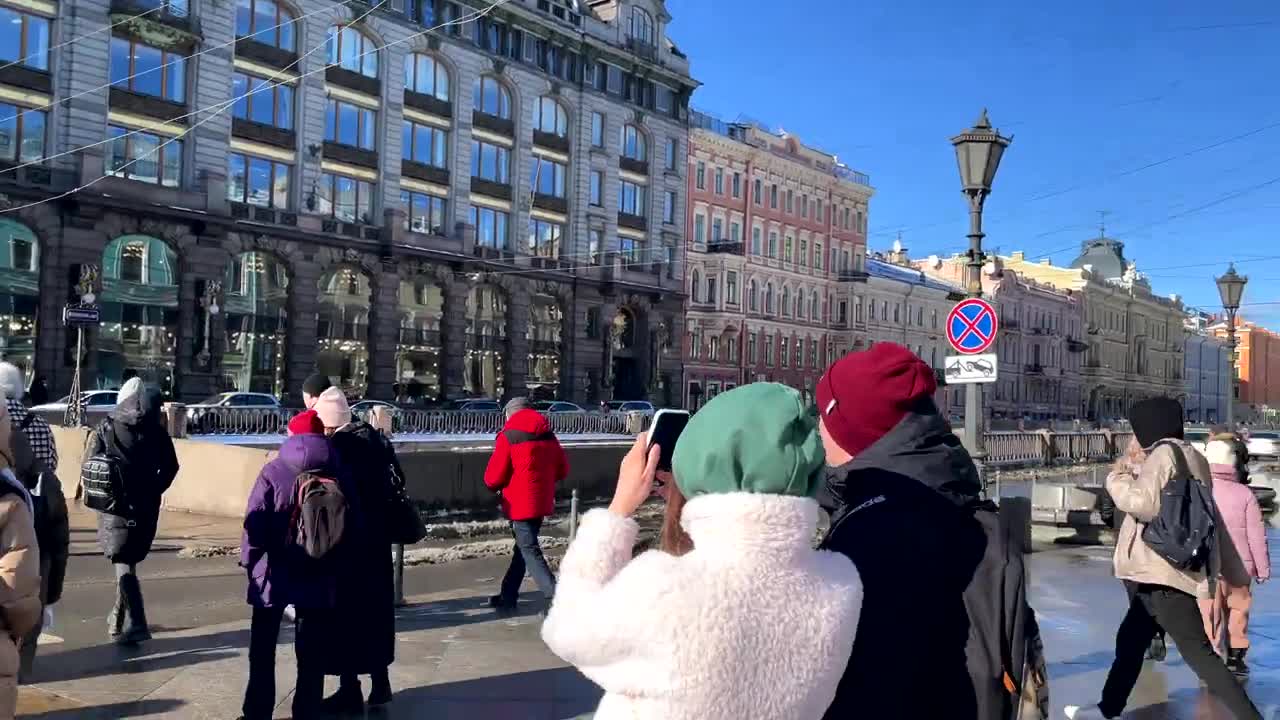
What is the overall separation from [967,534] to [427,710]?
421 cm

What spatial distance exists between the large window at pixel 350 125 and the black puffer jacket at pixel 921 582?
40.9 meters

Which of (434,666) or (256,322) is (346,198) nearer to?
(256,322)

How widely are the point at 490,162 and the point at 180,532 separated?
35714 millimetres

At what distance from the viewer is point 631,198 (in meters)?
53.8

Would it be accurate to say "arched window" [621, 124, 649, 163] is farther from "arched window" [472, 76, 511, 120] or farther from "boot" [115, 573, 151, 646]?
"boot" [115, 573, 151, 646]

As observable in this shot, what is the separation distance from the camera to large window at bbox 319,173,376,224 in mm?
40969

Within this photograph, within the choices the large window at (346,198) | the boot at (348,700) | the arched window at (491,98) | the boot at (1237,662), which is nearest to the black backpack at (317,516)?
A: the boot at (348,700)

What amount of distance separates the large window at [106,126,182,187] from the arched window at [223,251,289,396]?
3.78 m

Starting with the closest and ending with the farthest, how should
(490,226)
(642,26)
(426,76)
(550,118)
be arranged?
(426,76), (490,226), (550,118), (642,26)

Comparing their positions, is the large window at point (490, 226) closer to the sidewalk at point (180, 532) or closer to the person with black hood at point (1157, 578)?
the sidewalk at point (180, 532)

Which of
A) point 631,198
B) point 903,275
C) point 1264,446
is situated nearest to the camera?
point 1264,446

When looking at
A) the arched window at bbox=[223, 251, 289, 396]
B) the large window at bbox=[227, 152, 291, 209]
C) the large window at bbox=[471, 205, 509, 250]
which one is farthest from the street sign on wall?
the large window at bbox=[471, 205, 509, 250]

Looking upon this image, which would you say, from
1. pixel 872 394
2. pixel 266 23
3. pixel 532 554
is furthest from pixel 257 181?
pixel 872 394

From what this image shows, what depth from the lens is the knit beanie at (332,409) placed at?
5953 mm
